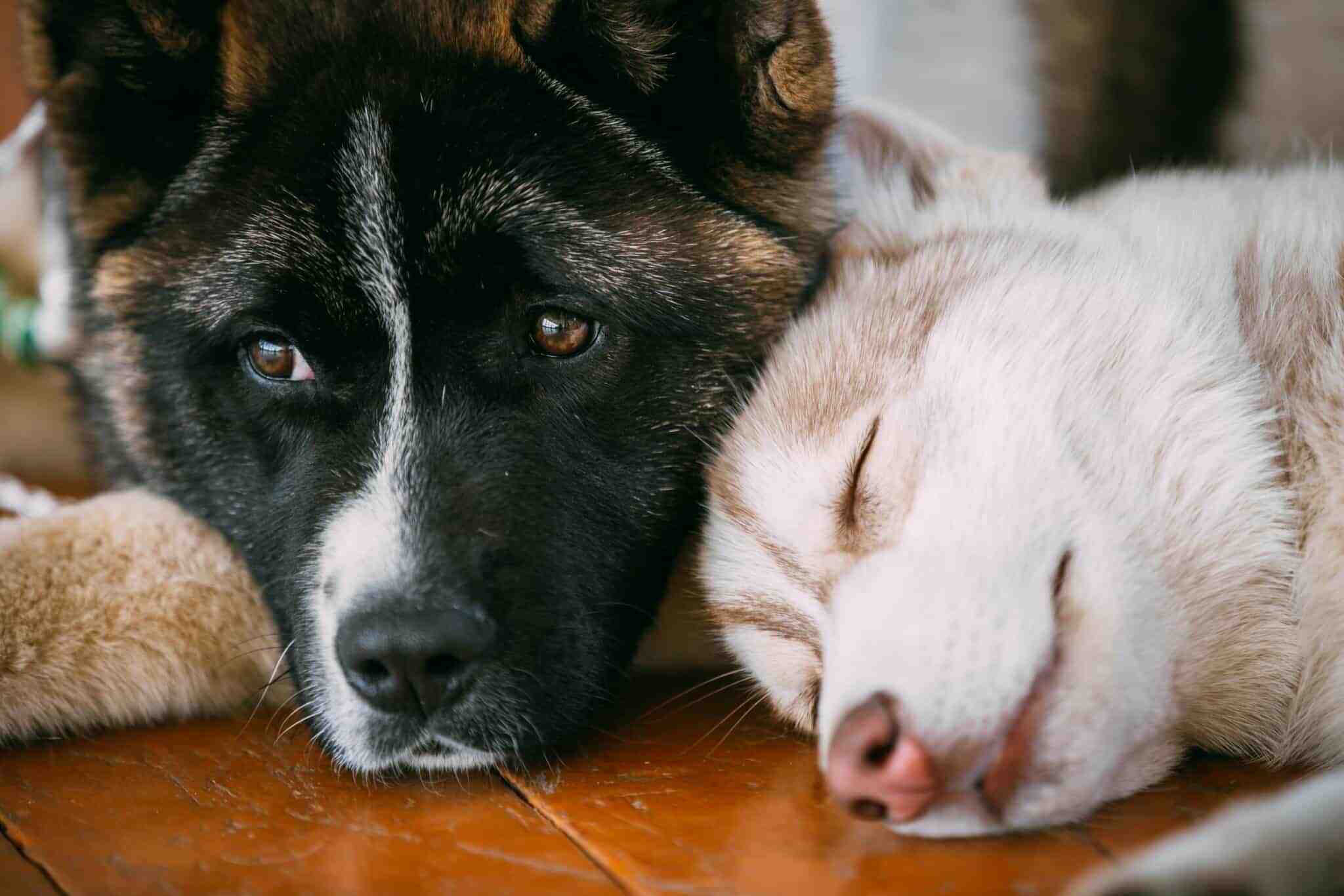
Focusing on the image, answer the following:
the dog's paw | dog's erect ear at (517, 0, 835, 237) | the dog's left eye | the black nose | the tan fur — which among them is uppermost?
dog's erect ear at (517, 0, 835, 237)

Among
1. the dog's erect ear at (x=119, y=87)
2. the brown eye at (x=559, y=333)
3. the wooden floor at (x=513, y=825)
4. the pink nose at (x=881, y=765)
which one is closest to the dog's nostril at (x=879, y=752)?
the pink nose at (x=881, y=765)

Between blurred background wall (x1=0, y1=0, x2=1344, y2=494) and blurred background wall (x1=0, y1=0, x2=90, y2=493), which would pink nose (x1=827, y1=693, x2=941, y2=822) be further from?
blurred background wall (x1=0, y1=0, x2=90, y2=493)

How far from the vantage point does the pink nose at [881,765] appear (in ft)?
3.63

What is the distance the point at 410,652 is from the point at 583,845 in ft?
0.88

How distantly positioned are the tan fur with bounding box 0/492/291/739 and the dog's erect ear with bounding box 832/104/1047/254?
979mm

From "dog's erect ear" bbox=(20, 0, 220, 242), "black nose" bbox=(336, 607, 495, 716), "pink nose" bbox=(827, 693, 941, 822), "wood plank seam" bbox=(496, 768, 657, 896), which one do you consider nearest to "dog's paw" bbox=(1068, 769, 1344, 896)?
"pink nose" bbox=(827, 693, 941, 822)

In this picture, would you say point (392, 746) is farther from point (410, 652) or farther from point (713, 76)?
point (713, 76)

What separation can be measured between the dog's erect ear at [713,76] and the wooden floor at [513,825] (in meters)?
0.72

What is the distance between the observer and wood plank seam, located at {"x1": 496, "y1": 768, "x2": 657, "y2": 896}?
1139mm

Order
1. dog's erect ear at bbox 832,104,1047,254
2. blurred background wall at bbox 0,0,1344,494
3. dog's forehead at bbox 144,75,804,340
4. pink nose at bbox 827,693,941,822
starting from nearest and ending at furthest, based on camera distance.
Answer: pink nose at bbox 827,693,941,822 < dog's forehead at bbox 144,75,804,340 < dog's erect ear at bbox 832,104,1047,254 < blurred background wall at bbox 0,0,1344,494

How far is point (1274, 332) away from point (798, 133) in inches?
25.1

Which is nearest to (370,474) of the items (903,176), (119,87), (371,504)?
(371,504)

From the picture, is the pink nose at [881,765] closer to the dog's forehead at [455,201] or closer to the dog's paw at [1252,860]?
the dog's paw at [1252,860]

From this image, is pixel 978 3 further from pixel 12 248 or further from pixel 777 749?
pixel 12 248
